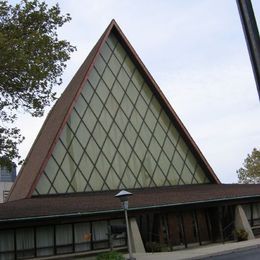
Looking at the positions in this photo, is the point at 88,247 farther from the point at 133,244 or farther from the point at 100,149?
the point at 100,149

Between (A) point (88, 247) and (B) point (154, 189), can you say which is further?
(B) point (154, 189)

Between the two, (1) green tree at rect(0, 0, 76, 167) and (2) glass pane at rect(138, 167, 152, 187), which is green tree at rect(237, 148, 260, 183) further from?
(1) green tree at rect(0, 0, 76, 167)

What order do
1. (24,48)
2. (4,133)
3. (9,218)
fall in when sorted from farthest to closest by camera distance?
(9,218) < (4,133) < (24,48)

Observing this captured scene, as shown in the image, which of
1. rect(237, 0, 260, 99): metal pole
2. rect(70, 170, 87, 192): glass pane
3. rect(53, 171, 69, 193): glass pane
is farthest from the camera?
rect(70, 170, 87, 192): glass pane

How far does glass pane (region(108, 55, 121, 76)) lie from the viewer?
31.0 meters

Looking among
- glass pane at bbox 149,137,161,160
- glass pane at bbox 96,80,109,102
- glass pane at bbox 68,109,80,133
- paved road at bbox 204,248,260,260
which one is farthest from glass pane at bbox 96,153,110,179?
paved road at bbox 204,248,260,260

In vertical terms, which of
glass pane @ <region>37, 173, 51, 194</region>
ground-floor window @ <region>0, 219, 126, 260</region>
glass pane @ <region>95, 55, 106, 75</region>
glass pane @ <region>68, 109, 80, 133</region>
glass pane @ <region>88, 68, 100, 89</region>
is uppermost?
glass pane @ <region>95, 55, 106, 75</region>

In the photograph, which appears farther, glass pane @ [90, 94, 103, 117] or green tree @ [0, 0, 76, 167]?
glass pane @ [90, 94, 103, 117]

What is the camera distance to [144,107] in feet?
103

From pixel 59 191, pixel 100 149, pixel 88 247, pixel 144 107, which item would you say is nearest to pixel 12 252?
pixel 88 247

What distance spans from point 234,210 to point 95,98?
11.4 meters

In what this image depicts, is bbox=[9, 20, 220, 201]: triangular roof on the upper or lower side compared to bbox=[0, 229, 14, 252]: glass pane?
upper

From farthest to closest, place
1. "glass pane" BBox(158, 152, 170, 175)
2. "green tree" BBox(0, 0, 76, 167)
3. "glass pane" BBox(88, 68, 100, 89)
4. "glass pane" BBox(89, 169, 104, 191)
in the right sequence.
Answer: "glass pane" BBox(158, 152, 170, 175) → "glass pane" BBox(88, 68, 100, 89) → "glass pane" BBox(89, 169, 104, 191) → "green tree" BBox(0, 0, 76, 167)

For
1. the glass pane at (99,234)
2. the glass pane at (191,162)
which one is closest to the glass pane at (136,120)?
the glass pane at (191,162)
